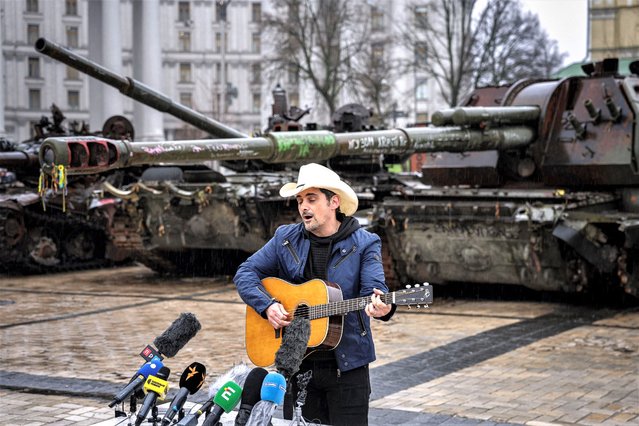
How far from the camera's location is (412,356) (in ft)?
33.5

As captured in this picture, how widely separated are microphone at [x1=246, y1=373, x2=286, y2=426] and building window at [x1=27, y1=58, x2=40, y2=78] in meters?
39.9

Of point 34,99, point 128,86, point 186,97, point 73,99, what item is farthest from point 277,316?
point 186,97

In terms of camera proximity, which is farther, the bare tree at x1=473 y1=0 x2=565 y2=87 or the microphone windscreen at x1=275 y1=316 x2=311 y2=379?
the bare tree at x1=473 y1=0 x2=565 y2=87

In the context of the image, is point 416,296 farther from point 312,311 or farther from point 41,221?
point 41,221

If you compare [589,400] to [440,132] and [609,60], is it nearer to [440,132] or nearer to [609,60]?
[440,132]

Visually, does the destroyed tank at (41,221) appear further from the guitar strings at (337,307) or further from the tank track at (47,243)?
the guitar strings at (337,307)

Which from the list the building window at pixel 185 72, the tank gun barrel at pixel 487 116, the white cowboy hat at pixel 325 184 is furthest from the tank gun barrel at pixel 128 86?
the building window at pixel 185 72

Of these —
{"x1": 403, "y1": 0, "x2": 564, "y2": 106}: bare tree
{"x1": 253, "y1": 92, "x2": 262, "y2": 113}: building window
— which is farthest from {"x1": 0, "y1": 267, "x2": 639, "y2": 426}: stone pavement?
{"x1": 253, "y1": 92, "x2": 262, "y2": 113}: building window

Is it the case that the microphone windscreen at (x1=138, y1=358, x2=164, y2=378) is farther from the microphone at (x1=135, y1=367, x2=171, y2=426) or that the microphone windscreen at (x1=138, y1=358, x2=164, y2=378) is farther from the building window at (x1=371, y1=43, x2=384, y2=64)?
the building window at (x1=371, y1=43, x2=384, y2=64)

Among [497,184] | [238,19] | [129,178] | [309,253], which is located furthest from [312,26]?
[309,253]

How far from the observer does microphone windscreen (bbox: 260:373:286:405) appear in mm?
4559

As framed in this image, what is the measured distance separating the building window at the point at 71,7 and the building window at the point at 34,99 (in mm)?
3353

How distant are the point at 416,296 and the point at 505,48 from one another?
4026 centimetres

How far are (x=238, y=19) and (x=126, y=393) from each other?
6174 centimetres
